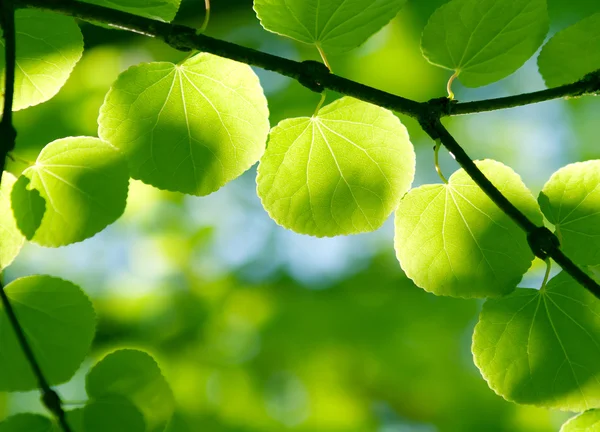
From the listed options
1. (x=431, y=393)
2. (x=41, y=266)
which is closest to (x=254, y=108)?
(x=431, y=393)

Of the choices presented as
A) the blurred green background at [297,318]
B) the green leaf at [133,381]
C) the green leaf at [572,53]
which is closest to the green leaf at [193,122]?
the green leaf at [133,381]

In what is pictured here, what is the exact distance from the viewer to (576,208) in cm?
93

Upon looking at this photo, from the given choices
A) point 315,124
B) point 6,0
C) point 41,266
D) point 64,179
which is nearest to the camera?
point 6,0

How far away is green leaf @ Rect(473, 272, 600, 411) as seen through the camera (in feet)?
2.96

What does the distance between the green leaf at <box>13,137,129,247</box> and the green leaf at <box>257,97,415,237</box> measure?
0.23 m

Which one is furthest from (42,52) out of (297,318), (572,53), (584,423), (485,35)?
(297,318)

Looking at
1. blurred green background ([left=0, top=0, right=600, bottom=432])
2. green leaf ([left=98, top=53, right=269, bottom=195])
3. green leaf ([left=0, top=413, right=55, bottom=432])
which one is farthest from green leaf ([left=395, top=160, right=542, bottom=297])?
blurred green background ([left=0, top=0, right=600, bottom=432])

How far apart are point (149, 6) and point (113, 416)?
567 mm

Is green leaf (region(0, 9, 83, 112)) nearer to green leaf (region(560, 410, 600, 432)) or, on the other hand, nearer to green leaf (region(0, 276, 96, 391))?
green leaf (region(0, 276, 96, 391))

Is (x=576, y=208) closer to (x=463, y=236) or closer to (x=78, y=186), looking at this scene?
(x=463, y=236)

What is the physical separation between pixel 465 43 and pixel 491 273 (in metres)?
0.36

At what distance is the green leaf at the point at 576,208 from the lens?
2.96 ft

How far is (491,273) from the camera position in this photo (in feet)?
2.95

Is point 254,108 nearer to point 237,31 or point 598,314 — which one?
point 598,314
